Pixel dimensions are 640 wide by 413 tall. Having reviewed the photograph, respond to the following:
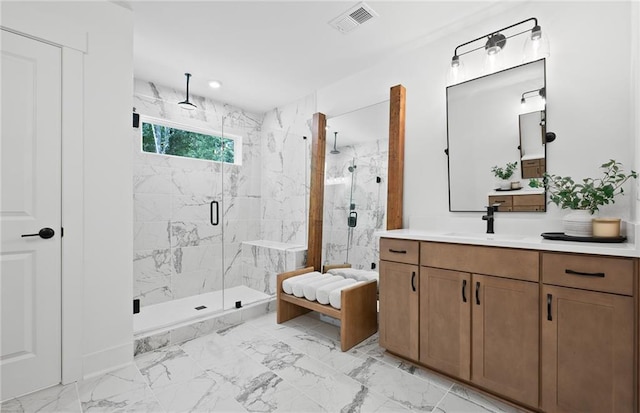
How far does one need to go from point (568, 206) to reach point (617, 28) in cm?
107

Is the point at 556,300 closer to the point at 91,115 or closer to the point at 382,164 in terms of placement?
the point at 382,164

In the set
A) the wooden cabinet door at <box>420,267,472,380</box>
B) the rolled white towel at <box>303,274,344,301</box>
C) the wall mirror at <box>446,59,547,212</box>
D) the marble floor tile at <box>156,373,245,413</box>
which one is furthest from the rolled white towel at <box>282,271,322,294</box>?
the wall mirror at <box>446,59,547,212</box>

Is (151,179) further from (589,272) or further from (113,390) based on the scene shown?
(589,272)

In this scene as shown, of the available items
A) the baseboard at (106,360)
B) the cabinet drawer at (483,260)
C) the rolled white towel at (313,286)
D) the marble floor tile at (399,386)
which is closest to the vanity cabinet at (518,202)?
the cabinet drawer at (483,260)

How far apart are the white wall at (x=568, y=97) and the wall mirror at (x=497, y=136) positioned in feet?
0.20

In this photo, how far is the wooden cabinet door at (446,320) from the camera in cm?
180

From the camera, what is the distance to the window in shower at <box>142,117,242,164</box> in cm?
338

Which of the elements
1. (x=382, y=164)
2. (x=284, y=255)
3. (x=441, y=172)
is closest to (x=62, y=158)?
(x=284, y=255)

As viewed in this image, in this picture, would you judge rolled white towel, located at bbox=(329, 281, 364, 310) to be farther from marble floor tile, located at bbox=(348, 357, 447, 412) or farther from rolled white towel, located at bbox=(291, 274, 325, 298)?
marble floor tile, located at bbox=(348, 357, 447, 412)

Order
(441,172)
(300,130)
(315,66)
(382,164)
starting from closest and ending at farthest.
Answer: (441,172)
(382,164)
(315,66)
(300,130)

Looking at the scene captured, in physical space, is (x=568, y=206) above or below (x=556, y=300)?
above

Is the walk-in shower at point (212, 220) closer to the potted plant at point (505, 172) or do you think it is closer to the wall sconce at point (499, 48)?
the wall sconce at point (499, 48)

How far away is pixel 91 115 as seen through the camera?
6.55 ft

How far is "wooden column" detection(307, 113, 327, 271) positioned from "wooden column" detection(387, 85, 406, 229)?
2.93ft
